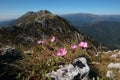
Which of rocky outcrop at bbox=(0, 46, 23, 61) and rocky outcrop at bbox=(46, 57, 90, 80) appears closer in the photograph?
rocky outcrop at bbox=(46, 57, 90, 80)

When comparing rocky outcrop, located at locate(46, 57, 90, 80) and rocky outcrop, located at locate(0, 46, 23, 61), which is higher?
rocky outcrop, located at locate(0, 46, 23, 61)

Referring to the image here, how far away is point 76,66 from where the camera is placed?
24.1ft

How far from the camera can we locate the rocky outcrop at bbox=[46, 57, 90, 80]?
6777 millimetres

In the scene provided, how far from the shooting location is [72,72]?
700cm

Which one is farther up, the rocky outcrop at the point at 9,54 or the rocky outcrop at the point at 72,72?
the rocky outcrop at the point at 9,54

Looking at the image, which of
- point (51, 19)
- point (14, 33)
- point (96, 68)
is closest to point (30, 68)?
point (96, 68)

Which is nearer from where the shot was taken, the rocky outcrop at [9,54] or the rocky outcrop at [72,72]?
the rocky outcrop at [72,72]

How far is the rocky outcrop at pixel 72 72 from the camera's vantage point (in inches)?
267

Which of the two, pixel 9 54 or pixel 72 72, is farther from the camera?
pixel 9 54

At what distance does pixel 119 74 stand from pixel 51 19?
153 m

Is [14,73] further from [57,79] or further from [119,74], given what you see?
[119,74]

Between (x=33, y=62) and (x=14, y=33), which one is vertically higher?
(x=33, y=62)

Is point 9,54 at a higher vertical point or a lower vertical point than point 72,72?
higher

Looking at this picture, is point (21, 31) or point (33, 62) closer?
point (33, 62)
